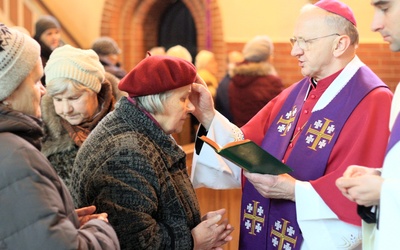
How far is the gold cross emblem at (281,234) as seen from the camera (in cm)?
325

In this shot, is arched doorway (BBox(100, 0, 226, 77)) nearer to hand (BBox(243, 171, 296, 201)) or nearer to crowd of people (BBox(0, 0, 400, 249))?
crowd of people (BBox(0, 0, 400, 249))

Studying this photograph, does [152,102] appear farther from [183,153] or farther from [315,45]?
[315,45]

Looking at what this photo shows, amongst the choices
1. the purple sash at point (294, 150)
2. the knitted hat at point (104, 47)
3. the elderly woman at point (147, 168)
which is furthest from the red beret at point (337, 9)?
the knitted hat at point (104, 47)

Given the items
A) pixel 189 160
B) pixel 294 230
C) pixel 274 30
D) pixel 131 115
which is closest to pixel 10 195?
pixel 131 115

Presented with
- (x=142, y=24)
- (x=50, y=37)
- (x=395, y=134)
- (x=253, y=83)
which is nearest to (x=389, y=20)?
(x=395, y=134)

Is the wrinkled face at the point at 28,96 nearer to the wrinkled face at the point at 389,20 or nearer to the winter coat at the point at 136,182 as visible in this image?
the winter coat at the point at 136,182

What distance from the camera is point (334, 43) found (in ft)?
10.3

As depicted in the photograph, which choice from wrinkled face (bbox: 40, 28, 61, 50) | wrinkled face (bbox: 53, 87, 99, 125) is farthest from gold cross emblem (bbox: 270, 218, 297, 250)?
wrinkled face (bbox: 40, 28, 61, 50)

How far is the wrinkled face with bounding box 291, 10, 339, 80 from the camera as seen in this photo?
3152 mm

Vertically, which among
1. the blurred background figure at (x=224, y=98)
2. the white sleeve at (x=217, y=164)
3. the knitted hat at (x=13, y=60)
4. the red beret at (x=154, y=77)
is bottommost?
the blurred background figure at (x=224, y=98)

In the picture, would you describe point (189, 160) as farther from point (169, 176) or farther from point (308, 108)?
point (169, 176)

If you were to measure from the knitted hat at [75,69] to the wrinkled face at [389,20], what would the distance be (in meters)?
1.63

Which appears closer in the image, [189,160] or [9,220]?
[9,220]

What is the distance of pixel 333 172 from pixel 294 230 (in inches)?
14.0
